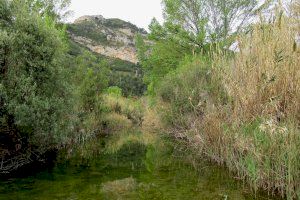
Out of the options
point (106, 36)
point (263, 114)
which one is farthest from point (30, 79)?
point (106, 36)

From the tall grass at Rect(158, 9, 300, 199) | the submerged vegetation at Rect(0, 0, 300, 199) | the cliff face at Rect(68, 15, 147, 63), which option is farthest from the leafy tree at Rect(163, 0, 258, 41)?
the cliff face at Rect(68, 15, 147, 63)


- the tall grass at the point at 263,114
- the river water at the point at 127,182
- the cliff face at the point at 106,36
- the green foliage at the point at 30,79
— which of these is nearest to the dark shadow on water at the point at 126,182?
the river water at the point at 127,182

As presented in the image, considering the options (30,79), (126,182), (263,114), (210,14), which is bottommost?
(126,182)

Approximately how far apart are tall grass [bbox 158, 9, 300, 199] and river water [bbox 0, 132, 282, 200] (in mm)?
435

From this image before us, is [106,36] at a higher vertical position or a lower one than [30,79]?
higher

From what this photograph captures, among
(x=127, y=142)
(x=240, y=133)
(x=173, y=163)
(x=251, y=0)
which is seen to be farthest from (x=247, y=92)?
(x=251, y=0)

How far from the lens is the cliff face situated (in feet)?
294

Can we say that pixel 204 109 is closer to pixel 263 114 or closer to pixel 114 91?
pixel 263 114

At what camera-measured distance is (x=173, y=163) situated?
9375 mm

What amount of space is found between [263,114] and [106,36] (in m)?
95.9

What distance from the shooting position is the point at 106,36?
3939 inches

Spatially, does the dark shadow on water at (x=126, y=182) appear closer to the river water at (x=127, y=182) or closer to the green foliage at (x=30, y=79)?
the river water at (x=127, y=182)

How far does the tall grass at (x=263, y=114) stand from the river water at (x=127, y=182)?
0.44 meters

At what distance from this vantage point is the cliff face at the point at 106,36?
89.7m
